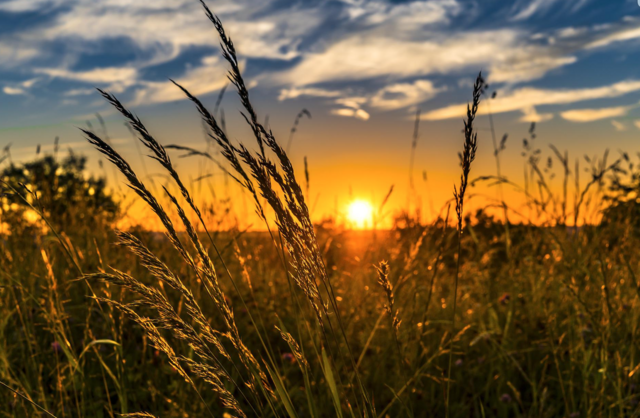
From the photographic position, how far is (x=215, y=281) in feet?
3.79

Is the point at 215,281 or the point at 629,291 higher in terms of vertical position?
the point at 215,281

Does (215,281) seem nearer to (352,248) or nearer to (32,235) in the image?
(352,248)

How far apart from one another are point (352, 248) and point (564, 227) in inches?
92.0

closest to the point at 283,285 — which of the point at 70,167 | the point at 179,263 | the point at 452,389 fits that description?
the point at 179,263

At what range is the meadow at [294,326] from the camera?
1.14 metres

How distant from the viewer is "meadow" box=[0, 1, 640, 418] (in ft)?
3.74

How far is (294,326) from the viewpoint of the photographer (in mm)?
3508

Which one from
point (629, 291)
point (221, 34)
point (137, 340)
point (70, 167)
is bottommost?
point (137, 340)

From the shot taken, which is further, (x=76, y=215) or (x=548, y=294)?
(x=76, y=215)

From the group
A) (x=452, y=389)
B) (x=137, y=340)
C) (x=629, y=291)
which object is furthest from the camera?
(x=629, y=291)

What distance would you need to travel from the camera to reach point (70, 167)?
39.8 meters

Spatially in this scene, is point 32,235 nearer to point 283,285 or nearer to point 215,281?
point 283,285

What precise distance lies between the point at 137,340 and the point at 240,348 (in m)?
2.40

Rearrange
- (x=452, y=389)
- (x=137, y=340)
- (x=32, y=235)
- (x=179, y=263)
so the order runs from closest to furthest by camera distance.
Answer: (x=452, y=389)
(x=137, y=340)
(x=179, y=263)
(x=32, y=235)
